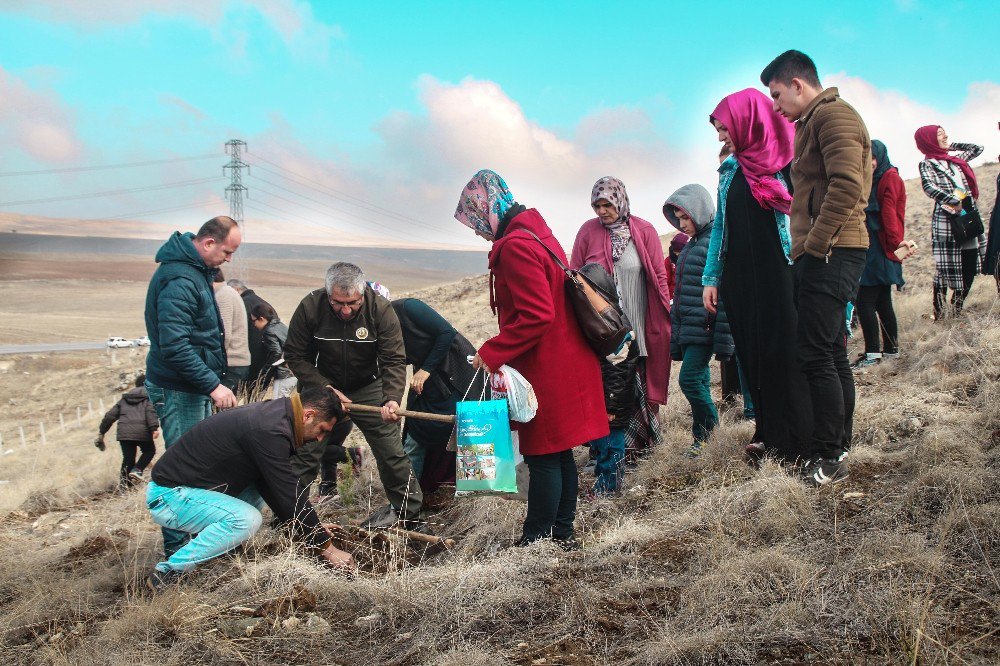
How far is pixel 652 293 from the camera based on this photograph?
5.52 metres

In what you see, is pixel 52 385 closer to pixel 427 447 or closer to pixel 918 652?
Result: pixel 427 447

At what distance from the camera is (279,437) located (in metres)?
3.92

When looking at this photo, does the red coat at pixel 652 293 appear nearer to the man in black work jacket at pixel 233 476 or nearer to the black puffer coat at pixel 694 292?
the black puffer coat at pixel 694 292

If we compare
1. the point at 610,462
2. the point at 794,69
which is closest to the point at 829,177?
the point at 794,69

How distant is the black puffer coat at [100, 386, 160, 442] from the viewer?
26.5 feet

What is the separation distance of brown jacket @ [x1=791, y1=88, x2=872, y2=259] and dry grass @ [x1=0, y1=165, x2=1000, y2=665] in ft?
3.82

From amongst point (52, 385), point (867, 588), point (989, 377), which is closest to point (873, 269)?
point (989, 377)

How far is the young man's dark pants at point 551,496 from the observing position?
3.74 metres

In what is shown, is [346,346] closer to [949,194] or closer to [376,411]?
[376,411]

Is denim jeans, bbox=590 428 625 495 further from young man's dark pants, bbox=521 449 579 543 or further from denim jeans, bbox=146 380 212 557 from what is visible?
denim jeans, bbox=146 380 212 557

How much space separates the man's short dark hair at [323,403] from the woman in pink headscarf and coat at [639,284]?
7.25 feet

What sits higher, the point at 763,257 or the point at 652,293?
the point at 763,257

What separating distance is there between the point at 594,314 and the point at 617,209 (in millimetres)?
1989

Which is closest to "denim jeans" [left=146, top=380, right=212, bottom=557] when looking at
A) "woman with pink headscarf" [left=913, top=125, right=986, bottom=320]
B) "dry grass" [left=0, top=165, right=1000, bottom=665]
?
"dry grass" [left=0, top=165, right=1000, bottom=665]
